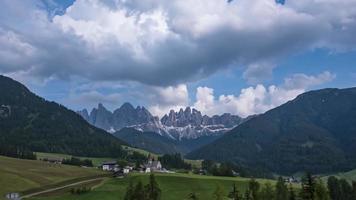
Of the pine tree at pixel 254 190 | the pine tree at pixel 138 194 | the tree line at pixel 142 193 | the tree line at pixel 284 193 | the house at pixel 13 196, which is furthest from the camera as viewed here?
the house at pixel 13 196

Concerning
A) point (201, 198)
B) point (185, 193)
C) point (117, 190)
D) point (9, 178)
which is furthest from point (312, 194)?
point (9, 178)

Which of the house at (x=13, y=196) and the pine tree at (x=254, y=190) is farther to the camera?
the house at (x=13, y=196)

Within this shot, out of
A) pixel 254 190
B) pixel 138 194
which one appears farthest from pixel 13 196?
pixel 254 190

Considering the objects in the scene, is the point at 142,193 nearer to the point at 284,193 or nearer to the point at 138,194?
the point at 138,194

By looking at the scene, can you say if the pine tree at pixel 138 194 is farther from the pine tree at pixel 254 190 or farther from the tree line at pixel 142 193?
the pine tree at pixel 254 190

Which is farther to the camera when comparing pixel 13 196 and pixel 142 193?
pixel 13 196

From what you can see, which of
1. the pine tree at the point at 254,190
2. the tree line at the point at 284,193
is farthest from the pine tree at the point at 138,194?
the pine tree at the point at 254,190

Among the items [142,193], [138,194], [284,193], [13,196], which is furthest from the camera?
[284,193]

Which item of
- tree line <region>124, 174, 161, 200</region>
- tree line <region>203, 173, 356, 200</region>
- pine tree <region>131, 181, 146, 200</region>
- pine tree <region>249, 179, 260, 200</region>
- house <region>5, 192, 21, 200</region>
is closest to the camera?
tree line <region>203, 173, 356, 200</region>

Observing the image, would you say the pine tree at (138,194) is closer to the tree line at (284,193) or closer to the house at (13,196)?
the tree line at (284,193)

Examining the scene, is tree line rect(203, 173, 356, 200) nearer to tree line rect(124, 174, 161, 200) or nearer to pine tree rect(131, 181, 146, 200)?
tree line rect(124, 174, 161, 200)

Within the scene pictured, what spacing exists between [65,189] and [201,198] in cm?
5430

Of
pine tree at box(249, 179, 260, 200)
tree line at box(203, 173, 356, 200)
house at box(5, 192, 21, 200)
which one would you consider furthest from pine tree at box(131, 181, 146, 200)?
house at box(5, 192, 21, 200)

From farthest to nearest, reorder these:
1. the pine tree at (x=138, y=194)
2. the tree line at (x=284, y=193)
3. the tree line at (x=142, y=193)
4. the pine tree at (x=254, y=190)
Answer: the pine tree at (x=254, y=190) → the tree line at (x=142, y=193) → the pine tree at (x=138, y=194) → the tree line at (x=284, y=193)
